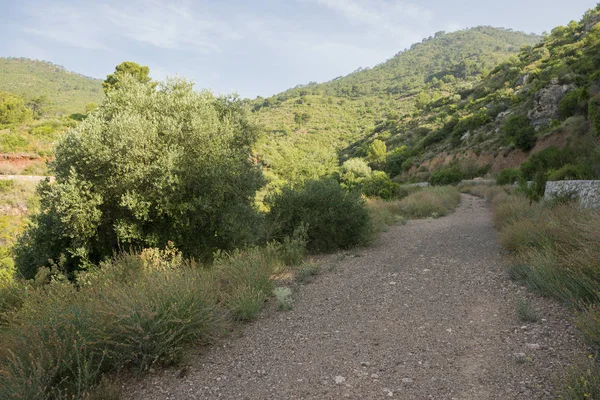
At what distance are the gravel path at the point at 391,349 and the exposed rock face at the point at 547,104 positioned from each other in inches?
1196

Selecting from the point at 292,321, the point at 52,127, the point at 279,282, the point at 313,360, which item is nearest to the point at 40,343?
the point at 313,360

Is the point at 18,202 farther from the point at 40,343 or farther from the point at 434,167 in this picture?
the point at 434,167

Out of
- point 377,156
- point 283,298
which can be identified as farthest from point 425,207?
point 377,156

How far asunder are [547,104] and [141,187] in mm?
35300

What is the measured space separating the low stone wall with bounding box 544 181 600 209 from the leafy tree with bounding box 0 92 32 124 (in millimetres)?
46779

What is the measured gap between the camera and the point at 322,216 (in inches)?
400

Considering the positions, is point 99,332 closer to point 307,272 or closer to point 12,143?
point 307,272

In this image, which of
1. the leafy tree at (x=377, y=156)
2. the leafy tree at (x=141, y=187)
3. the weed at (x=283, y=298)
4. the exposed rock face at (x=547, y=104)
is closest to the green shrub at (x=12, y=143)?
the leafy tree at (x=141, y=187)

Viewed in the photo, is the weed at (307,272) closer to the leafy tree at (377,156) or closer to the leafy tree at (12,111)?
the leafy tree at (12,111)

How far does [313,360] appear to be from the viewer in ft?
12.7

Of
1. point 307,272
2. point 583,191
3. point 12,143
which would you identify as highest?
point 12,143

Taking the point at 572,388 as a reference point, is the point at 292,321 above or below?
below

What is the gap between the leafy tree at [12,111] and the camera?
37.2 metres

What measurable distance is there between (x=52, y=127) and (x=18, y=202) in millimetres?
17105
